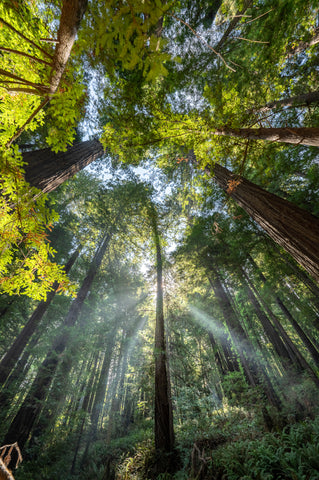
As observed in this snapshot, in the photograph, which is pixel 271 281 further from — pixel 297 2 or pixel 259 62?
pixel 297 2

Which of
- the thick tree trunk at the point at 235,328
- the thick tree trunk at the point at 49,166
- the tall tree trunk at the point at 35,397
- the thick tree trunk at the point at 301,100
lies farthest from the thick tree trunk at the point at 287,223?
the tall tree trunk at the point at 35,397

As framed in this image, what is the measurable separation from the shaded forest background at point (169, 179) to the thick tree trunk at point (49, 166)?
0.11 feet

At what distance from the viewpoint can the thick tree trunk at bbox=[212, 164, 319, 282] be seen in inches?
86.4

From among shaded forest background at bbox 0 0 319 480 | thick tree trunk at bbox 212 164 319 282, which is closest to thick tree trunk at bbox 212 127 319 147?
shaded forest background at bbox 0 0 319 480

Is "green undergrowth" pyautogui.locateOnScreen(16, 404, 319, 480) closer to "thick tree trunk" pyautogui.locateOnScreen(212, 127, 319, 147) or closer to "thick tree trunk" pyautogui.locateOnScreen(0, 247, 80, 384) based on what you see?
"thick tree trunk" pyautogui.locateOnScreen(0, 247, 80, 384)

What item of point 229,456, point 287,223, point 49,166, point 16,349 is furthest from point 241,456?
point 16,349

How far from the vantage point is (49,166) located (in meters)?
3.48

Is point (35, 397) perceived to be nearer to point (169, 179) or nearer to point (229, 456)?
point (229, 456)

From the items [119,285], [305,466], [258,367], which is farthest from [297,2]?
[119,285]

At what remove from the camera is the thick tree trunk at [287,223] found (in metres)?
2.20

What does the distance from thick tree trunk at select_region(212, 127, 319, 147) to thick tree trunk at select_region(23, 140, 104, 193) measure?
3.23 m

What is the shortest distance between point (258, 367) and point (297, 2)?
11126mm

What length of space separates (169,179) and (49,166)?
4.85m

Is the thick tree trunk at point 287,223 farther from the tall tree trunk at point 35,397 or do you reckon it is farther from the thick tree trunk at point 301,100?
the tall tree trunk at point 35,397
